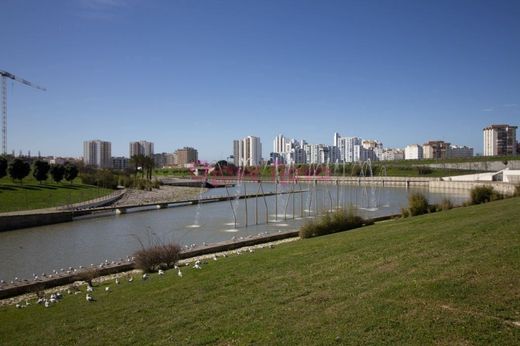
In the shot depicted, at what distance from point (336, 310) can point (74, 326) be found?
17.0 feet

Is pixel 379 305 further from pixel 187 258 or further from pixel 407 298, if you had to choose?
pixel 187 258

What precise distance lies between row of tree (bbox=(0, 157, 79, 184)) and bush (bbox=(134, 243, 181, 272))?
46107mm

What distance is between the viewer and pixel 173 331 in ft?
23.9

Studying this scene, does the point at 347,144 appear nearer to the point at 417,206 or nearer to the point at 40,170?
the point at 40,170

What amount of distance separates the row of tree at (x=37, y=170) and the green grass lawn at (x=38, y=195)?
173 centimetres

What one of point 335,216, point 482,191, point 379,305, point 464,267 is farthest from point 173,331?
point 482,191

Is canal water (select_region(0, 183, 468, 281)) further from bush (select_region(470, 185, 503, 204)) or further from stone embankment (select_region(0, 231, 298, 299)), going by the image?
bush (select_region(470, 185, 503, 204))

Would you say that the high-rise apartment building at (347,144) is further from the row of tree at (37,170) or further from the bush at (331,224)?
the bush at (331,224)

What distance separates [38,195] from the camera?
48.3 m

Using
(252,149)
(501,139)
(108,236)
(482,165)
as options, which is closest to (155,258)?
(108,236)

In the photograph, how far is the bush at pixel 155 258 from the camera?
15.1 metres

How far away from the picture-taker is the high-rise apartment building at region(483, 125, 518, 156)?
169000mm

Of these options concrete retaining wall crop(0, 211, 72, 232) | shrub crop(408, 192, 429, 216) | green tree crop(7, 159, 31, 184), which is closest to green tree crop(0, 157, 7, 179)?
green tree crop(7, 159, 31, 184)

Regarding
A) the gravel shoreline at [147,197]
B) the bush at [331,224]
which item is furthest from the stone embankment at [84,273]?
the gravel shoreline at [147,197]
